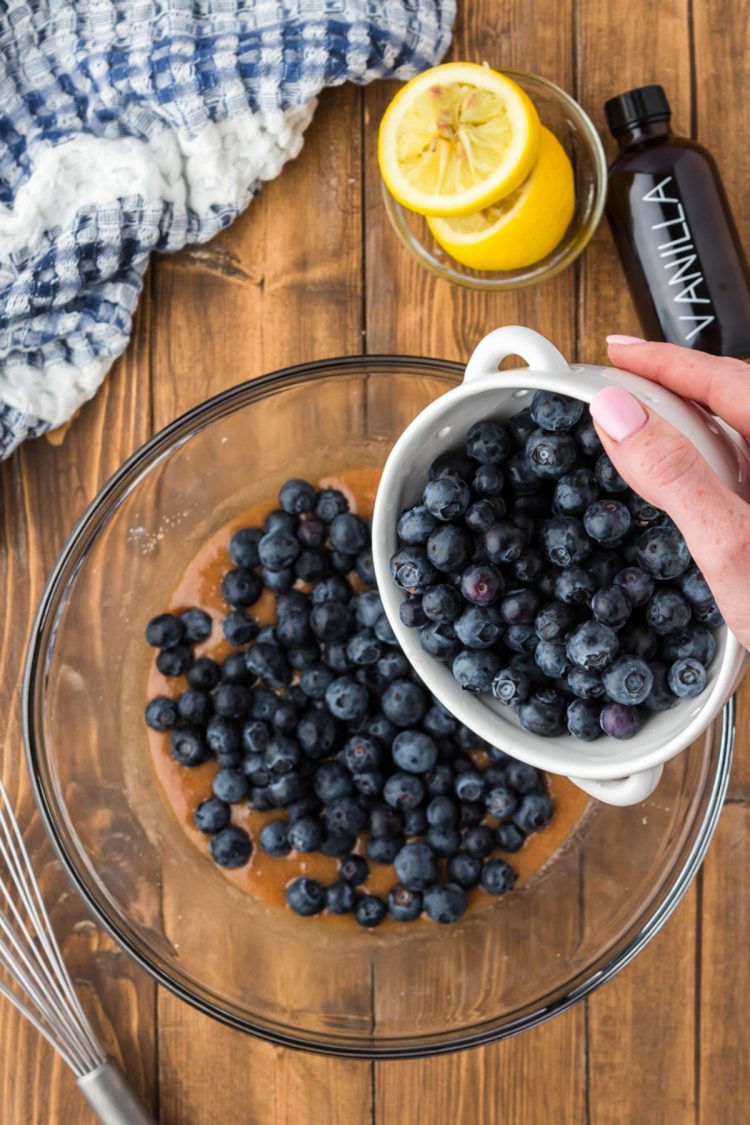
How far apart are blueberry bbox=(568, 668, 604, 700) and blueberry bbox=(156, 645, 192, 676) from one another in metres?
0.49

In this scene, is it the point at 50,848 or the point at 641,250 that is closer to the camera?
the point at 641,250

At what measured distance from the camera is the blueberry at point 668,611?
0.75 metres

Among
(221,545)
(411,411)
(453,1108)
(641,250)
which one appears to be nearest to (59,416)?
(221,545)

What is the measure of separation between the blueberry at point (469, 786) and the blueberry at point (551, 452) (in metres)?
0.42

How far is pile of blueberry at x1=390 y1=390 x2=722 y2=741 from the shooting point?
2.44ft

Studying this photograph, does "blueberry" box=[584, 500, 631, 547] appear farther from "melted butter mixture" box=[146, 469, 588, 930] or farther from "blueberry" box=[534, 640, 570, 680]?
"melted butter mixture" box=[146, 469, 588, 930]

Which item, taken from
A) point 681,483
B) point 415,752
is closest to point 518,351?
point 681,483

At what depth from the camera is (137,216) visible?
3.56ft

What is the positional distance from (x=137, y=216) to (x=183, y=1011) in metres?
0.92

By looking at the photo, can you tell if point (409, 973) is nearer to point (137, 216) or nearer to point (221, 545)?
point (221, 545)

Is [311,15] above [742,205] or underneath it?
above

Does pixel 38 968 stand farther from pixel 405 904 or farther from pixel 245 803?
pixel 405 904

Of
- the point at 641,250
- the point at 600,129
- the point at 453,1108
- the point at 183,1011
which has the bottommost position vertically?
the point at 453,1108

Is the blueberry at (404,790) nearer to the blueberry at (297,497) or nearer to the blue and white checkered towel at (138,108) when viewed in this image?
the blueberry at (297,497)
